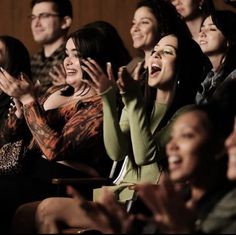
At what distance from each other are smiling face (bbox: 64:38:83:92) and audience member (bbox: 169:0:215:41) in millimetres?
519

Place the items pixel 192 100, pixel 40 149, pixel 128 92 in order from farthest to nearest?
pixel 40 149, pixel 192 100, pixel 128 92

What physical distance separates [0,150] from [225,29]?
2.62ft

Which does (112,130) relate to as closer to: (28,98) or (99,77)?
(99,77)

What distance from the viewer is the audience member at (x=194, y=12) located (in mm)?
2842

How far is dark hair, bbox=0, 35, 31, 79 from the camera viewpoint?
9.43 feet

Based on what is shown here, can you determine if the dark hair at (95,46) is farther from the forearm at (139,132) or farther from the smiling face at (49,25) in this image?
the smiling face at (49,25)

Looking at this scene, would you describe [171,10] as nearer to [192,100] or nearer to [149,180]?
[192,100]

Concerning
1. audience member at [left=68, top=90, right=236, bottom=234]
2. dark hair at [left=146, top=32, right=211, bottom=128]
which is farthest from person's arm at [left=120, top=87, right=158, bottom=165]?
audience member at [left=68, top=90, right=236, bottom=234]

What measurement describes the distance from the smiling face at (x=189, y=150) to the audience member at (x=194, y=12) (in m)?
1.16

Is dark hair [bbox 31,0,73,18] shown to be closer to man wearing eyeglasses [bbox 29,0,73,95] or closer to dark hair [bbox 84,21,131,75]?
man wearing eyeglasses [bbox 29,0,73,95]

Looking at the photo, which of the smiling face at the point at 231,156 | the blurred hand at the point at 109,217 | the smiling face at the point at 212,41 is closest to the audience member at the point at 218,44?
the smiling face at the point at 212,41

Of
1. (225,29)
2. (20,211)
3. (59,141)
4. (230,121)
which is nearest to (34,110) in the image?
(59,141)

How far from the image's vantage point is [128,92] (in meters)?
2.17

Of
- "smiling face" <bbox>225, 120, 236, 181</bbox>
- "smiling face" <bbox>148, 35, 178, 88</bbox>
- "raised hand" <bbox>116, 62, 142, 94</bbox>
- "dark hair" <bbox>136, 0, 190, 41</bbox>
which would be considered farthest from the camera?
"dark hair" <bbox>136, 0, 190, 41</bbox>
